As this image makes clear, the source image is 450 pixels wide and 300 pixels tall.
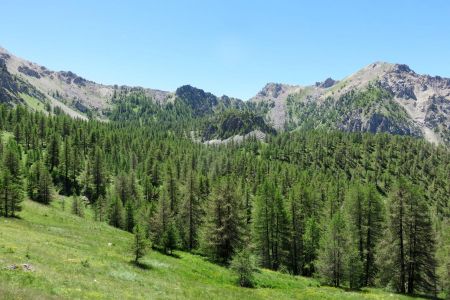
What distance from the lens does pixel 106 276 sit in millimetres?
29391

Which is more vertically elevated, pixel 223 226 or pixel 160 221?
pixel 160 221

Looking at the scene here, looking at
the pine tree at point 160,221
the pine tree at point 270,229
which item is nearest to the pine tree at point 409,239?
the pine tree at point 270,229

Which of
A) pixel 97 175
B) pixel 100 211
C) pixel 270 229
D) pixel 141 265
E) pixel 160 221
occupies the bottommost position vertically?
pixel 100 211

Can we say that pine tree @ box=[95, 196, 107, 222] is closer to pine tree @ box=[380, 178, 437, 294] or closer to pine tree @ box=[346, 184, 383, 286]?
pine tree @ box=[346, 184, 383, 286]

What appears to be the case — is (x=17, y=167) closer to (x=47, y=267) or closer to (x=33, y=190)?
(x=33, y=190)

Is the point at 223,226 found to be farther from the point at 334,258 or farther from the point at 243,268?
the point at 334,258

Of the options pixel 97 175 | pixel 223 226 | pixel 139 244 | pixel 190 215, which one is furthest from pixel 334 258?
pixel 97 175

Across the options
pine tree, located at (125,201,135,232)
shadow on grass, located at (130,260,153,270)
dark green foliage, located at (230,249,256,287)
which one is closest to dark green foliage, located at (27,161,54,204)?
pine tree, located at (125,201,135,232)

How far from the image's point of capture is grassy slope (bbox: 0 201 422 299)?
884 inches

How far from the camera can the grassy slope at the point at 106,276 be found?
73.7 ft

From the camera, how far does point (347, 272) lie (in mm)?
46438

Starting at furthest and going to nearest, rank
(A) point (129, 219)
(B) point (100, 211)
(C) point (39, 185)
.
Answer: (B) point (100, 211)
(C) point (39, 185)
(A) point (129, 219)

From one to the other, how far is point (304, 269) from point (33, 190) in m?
68.2

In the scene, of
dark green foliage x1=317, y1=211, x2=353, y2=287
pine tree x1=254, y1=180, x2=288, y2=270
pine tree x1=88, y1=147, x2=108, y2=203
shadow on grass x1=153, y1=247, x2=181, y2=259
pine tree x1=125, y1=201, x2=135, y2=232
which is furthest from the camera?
pine tree x1=88, y1=147, x2=108, y2=203
